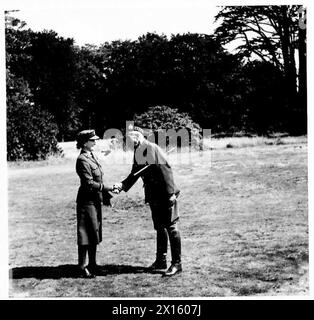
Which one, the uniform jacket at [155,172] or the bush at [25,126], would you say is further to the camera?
the bush at [25,126]

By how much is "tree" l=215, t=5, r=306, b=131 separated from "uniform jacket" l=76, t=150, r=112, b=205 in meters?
3.13

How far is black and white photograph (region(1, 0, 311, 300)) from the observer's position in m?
6.41

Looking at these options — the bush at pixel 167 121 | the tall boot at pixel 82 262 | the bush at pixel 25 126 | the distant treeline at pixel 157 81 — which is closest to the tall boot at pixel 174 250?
the tall boot at pixel 82 262

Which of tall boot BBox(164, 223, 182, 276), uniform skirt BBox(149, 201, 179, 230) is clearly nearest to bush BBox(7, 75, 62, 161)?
uniform skirt BBox(149, 201, 179, 230)

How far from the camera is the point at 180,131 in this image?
25.4 ft

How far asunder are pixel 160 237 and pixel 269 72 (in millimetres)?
3486

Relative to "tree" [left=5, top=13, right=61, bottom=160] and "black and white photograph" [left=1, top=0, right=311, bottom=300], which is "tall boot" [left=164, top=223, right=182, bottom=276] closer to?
"black and white photograph" [left=1, top=0, right=311, bottom=300]

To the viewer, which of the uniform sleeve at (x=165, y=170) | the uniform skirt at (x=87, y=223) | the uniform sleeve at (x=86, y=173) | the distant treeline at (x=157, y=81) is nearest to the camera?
the uniform sleeve at (x=86, y=173)

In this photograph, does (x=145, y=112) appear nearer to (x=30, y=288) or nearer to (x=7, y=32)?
(x=7, y=32)

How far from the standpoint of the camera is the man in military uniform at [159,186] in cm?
637

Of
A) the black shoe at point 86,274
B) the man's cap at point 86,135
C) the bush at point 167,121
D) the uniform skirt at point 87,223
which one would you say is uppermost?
the bush at point 167,121

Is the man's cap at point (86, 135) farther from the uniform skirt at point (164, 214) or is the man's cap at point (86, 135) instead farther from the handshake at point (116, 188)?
the uniform skirt at point (164, 214)

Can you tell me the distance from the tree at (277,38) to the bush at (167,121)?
4.94ft

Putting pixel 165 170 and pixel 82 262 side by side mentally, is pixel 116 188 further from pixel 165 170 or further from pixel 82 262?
pixel 82 262
